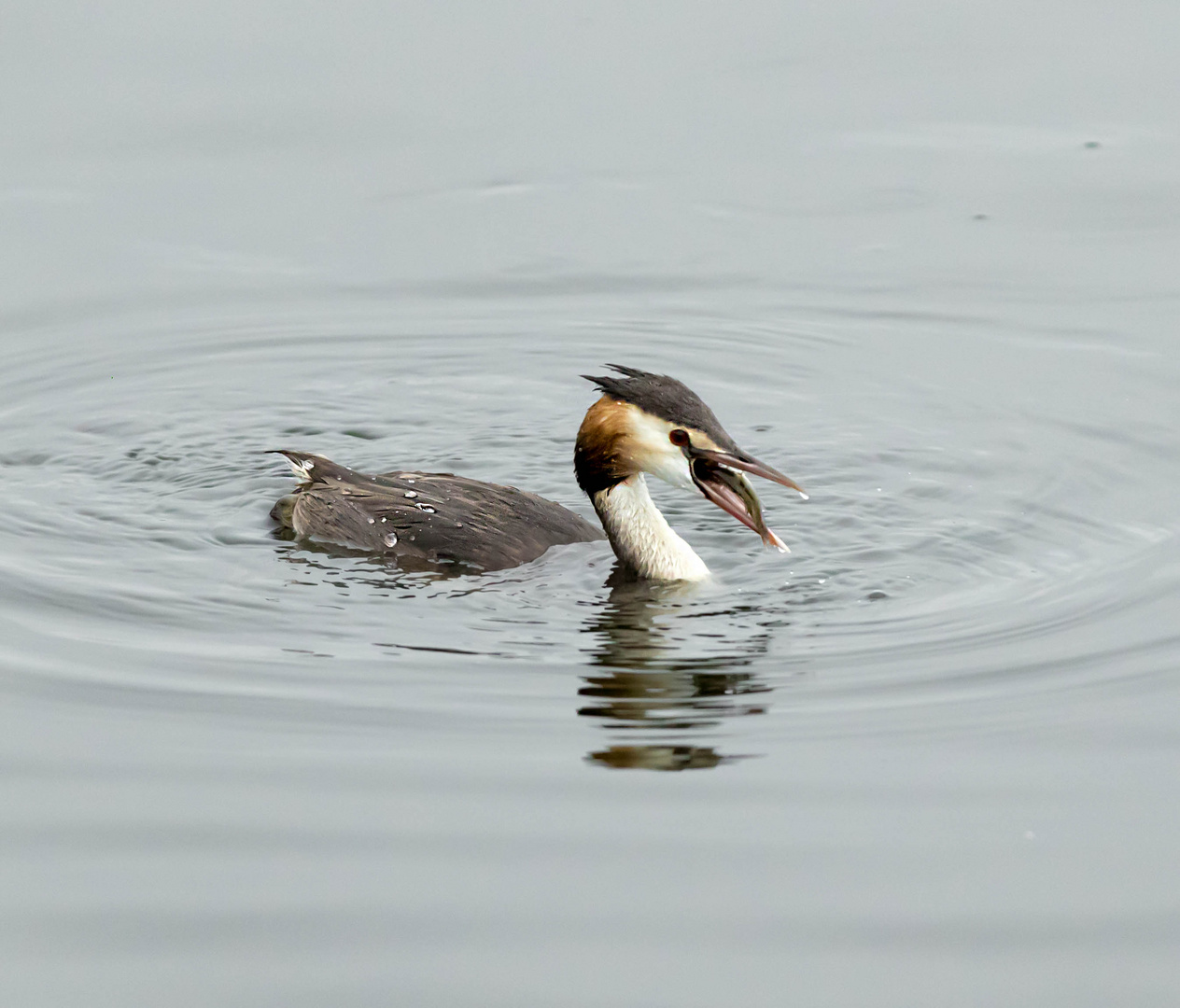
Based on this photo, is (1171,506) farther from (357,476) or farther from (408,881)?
(408,881)

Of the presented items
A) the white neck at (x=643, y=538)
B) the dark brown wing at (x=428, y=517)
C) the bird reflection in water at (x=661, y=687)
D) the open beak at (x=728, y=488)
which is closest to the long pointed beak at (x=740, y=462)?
the open beak at (x=728, y=488)

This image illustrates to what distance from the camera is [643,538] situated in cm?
862

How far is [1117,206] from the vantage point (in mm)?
13828

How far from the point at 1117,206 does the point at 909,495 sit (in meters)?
5.51

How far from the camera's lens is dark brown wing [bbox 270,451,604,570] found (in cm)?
866

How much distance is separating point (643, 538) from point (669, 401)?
29.3 inches

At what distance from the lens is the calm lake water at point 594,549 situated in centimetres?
508

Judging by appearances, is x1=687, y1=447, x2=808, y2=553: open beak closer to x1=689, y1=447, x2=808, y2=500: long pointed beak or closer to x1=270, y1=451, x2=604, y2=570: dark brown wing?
x1=689, y1=447, x2=808, y2=500: long pointed beak

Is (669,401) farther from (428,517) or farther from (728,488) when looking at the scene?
(428,517)

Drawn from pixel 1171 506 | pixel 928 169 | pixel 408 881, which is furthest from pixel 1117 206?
pixel 408 881

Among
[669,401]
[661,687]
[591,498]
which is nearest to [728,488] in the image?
[669,401]

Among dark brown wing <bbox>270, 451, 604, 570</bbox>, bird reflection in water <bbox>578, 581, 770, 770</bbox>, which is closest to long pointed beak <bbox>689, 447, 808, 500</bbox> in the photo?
bird reflection in water <bbox>578, 581, 770, 770</bbox>

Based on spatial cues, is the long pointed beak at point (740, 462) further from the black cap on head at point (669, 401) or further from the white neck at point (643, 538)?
the white neck at point (643, 538)

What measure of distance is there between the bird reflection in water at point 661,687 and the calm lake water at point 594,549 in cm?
3
